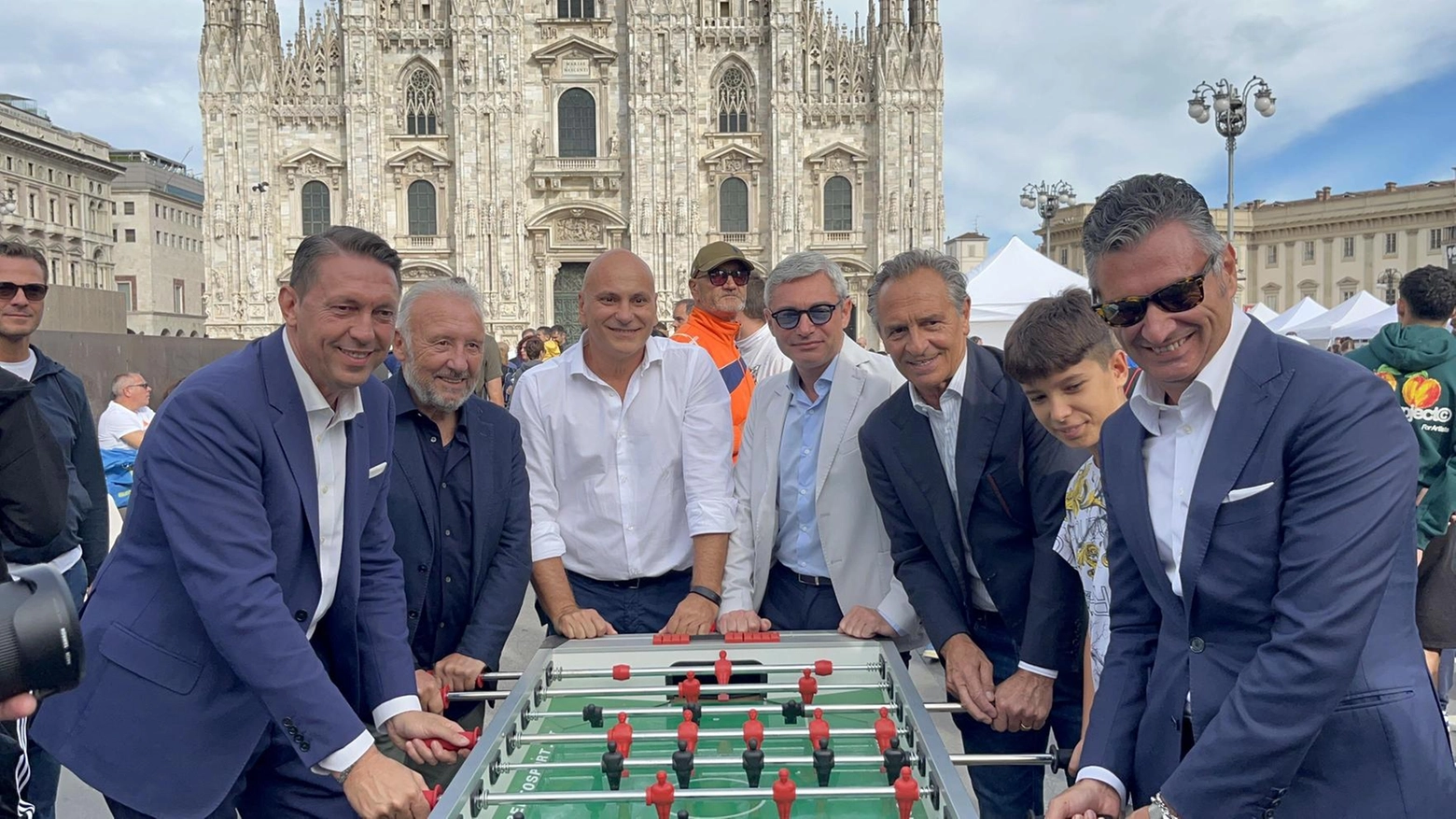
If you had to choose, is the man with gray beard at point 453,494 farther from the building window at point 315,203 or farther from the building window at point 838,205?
the building window at point 315,203

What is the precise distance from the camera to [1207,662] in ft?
6.15

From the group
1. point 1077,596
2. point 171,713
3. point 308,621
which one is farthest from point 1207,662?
point 171,713

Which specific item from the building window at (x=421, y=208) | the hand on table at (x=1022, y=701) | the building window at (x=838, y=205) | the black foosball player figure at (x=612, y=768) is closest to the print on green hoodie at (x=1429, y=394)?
the hand on table at (x=1022, y=701)

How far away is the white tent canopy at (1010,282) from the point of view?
13000 mm

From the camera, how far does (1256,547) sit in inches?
70.6

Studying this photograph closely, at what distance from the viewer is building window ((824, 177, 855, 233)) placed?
3247 cm

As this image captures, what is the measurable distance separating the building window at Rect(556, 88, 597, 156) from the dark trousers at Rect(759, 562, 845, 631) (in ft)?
99.4

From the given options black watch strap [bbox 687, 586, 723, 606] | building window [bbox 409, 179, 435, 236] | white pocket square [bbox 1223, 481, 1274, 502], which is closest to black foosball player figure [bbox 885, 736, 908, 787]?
white pocket square [bbox 1223, 481, 1274, 502]

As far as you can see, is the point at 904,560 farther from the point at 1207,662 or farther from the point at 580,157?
the point at 580,157

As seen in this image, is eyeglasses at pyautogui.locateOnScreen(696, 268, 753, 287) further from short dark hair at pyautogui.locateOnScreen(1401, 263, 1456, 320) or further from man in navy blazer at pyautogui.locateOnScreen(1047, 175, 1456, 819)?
man in navy blazer at pyautogui.locateOnScreen(1047, 175, 1456, 819)

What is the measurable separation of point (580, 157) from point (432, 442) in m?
30.1

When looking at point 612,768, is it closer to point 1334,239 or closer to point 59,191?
point 59,191

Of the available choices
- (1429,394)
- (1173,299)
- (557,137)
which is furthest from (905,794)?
(557,137)

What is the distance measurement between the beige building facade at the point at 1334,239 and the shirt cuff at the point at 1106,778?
4845cm
